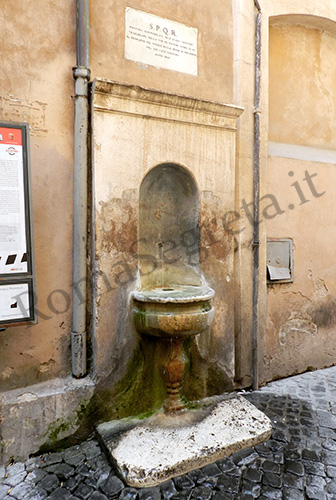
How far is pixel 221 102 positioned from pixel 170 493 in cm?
324

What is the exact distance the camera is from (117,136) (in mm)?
2760

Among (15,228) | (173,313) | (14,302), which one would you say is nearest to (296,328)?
(173,313)

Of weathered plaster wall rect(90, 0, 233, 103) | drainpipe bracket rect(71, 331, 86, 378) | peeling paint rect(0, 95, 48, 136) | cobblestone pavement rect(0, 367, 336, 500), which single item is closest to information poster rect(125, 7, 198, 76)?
weathered plaster wall rect(90, 0, 233, 103)

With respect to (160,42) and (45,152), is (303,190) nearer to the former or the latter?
(160,42)

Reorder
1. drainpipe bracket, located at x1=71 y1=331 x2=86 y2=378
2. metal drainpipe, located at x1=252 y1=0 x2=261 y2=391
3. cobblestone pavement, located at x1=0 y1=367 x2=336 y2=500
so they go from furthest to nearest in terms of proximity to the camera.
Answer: metal drainpipe, located at x1=252 y1=0 x2=261 y2=391 < drainpipe bracket, located at x1=71 y1=331 x2=86 y2=378 < cobblestone pavement, located at x1=0 y1=367 x2=336 y2=500

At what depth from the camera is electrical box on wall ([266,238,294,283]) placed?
3.86 m

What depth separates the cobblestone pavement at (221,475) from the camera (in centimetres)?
214

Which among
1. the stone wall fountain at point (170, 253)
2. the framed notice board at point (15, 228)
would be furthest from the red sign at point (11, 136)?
the stone wall fountain at point (170, 253)

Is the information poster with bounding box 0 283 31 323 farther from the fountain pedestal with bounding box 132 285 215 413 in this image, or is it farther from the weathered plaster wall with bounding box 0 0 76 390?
the fountain pedestal with bounding box 132 285 215 413

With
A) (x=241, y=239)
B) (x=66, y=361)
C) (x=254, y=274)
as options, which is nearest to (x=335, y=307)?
(x=254, y=274)

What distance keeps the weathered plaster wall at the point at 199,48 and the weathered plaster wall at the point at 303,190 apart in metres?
0.91

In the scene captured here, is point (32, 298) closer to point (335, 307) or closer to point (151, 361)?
point (151, 361)

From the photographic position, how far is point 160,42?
3.03 metres

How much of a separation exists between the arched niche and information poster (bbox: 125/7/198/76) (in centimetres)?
94
